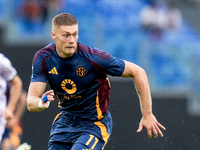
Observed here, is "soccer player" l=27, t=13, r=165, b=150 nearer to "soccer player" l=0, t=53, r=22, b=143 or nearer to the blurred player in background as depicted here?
"soccer player" l=0, t=53, r=22, b=143

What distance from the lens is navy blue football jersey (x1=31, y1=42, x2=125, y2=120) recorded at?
4.04m

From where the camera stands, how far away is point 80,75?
13.4 ft

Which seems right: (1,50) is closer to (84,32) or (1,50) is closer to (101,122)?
(84,32)

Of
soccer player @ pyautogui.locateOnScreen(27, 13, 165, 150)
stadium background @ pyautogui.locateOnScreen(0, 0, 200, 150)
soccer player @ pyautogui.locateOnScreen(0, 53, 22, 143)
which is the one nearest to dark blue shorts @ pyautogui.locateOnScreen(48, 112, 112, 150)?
soccer player @ pyautogui.locateOnScreen(27, 13, 165, 150)

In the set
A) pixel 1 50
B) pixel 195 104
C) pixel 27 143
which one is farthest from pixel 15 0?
pixel 195 104

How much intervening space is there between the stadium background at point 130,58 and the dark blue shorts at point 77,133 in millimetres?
3635

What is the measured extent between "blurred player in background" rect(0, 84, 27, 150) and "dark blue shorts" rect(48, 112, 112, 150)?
10.2 feet

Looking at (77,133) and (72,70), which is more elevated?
(72,70)

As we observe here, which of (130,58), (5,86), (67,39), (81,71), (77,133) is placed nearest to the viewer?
(67,39)

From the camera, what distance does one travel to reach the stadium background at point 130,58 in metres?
7.98

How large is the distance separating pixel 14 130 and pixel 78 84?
3.97m

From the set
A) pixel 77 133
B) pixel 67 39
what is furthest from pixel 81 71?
pixel 77 133

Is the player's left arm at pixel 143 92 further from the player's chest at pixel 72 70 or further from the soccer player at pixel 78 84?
the player's chest at pixel 72 70

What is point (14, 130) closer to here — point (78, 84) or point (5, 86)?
point (5, 86)
